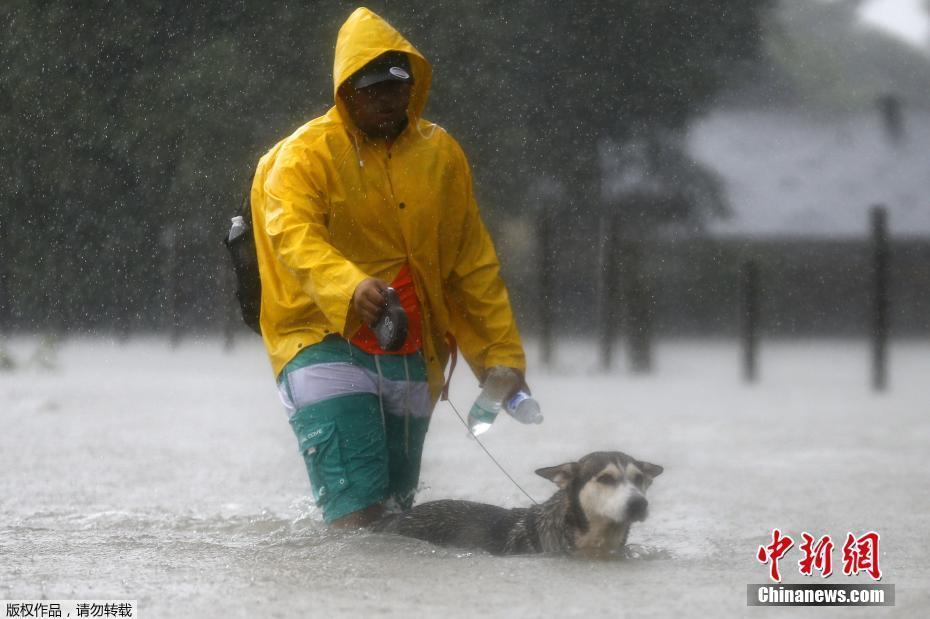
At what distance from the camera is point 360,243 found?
250 inches

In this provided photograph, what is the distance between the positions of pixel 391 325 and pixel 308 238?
0.48 m

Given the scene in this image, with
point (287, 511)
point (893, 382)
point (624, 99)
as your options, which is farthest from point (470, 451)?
point (624, 99)

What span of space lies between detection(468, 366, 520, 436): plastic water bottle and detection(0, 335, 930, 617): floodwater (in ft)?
1.78

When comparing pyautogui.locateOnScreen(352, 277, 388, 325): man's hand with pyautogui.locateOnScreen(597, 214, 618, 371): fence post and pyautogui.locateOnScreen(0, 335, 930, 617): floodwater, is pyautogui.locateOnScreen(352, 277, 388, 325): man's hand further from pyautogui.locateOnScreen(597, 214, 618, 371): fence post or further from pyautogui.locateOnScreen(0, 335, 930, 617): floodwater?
pyautogui.locateOnScreen(597, 214, 618, 371): fence post

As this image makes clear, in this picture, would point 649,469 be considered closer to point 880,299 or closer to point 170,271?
point 880,299

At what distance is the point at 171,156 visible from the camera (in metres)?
28.2

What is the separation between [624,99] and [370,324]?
26.5m

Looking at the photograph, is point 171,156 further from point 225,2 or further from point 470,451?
point 470,451

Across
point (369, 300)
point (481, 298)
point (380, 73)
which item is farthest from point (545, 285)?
point (369, 300)

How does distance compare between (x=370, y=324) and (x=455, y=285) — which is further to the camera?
(x=455, y=285)

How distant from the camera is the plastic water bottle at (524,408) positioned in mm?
6465

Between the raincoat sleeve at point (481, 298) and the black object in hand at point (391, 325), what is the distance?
34.9 inches

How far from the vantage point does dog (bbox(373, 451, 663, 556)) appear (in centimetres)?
610

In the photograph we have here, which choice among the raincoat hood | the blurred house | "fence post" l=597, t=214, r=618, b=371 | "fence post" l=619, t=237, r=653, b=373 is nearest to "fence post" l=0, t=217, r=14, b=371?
"fence post" l=597, t=214, r=618, b=371
